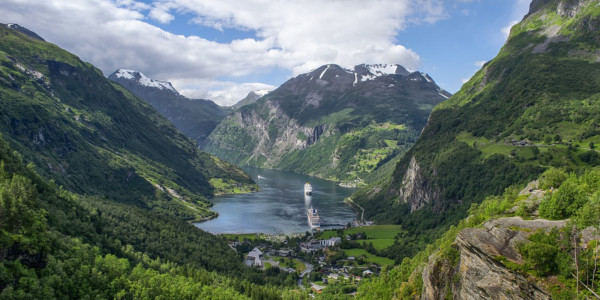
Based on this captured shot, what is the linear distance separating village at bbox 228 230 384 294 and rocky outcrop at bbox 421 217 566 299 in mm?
59842

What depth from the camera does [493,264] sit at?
34.5m

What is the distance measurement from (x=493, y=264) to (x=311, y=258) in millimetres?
98582

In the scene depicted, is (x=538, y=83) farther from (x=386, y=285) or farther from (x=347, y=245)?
(x=386, y=285)

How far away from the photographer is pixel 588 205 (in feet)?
108

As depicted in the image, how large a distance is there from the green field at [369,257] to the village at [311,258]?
175 centimetres

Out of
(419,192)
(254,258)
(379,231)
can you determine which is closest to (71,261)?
(254,258)

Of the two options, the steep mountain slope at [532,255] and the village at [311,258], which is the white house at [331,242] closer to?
the village at [311,258]

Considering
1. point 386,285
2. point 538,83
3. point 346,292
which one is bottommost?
point 346,292

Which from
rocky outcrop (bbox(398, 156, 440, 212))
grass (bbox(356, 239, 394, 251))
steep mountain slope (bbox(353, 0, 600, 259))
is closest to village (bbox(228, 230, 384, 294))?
grass (bbox(356, 239, 394, 251))

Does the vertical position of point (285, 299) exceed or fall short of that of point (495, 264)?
it falls short

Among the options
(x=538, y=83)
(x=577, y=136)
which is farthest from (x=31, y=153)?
(x=538, y=83)

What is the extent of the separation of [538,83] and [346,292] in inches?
5659

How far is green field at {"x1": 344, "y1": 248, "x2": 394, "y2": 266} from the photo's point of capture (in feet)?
403

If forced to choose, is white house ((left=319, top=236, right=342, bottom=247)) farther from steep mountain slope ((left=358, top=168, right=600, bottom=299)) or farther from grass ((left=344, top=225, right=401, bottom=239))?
steep mountain slope ((left=358, top=168, right=600, bottom=299))
